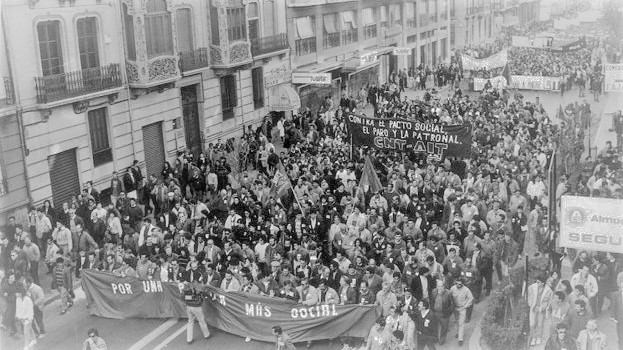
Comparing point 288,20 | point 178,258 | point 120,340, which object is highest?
point 288,20

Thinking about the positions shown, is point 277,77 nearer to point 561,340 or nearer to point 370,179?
point 370,179

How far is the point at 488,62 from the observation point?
42062 millimetres

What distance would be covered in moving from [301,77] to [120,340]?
23.7 meters

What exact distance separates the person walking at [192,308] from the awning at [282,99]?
2172 centimetres

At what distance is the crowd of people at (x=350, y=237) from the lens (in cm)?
1408

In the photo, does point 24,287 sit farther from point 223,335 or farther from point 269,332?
point 269,332

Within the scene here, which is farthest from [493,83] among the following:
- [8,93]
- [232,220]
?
[8,93]

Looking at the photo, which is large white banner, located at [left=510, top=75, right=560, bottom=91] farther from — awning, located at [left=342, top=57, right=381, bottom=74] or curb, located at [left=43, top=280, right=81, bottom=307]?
curb, located at [left=43, top=280, right=81, bottom=307]

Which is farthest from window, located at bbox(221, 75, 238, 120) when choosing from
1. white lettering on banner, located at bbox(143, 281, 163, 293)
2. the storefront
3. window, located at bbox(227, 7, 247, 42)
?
white lettering on banner, located at bbox(143, 281, 163, 293)

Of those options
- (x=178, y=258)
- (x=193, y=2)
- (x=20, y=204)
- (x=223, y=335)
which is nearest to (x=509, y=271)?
(x=223, y=335)

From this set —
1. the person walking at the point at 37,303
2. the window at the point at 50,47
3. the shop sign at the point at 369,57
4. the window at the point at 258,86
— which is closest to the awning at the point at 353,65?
the shop sign at the point at 369,57

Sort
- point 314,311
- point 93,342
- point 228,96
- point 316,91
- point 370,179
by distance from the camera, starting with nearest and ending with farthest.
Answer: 1. point 93,342
2. point 314,311
3. point 370,179
4. point 228,96
5. point 316,91

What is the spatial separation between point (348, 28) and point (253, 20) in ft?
40.6

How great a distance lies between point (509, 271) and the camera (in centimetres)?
1550
